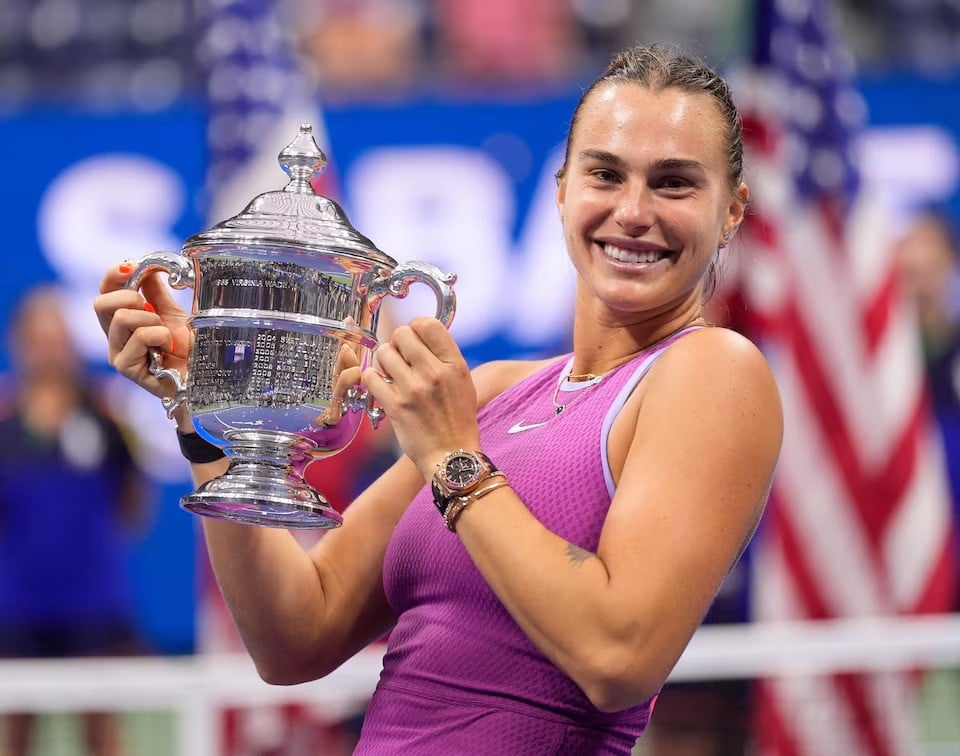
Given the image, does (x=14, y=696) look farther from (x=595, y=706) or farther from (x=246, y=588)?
(x=595, y=706)

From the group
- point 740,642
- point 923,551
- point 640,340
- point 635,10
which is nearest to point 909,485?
point 923,551

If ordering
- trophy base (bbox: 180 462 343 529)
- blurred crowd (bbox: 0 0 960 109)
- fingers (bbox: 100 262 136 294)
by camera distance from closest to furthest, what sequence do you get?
trophy base (bbox: 180 462 343 529), fingers (bbox: 100 262 136 294), blurred crowd (bbox: 0 0 960 109)

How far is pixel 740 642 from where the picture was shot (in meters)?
3.42

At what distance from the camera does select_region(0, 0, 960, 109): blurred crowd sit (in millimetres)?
6242

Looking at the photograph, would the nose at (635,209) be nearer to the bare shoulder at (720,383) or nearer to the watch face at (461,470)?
the bare shoulder at (720,383)

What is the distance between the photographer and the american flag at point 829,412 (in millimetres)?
3330

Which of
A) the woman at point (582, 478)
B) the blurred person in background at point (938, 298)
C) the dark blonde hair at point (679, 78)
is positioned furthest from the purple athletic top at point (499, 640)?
the blurred person in background at point (938, 298)

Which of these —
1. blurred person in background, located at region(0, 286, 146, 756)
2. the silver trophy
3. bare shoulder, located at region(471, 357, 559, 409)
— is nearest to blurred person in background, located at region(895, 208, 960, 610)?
blurred person in background, located at region(0, 286, 146, 756)

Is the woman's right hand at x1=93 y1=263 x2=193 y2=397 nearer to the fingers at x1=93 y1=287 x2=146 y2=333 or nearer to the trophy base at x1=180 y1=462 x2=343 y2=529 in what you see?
the fingers at x1=93 y1=287 x2=146 y2=333

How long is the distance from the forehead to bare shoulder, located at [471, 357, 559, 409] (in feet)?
1.18

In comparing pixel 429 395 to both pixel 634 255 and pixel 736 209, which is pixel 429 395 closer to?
pixel 634 255

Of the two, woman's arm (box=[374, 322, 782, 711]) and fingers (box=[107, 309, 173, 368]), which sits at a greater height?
fingers (box=[107, 309, 173, 368])

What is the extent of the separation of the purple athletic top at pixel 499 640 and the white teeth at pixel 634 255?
0.08 metres

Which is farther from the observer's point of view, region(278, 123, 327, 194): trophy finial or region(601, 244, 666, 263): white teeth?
region(278, 123, 327, 194): trophy finial
